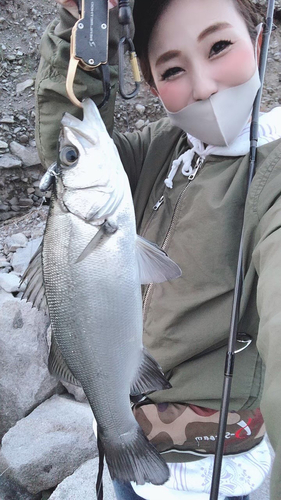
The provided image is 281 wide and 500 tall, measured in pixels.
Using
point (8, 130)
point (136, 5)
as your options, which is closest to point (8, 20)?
point (8, 130)

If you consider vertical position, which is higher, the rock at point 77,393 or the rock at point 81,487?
the rock at point 81,487

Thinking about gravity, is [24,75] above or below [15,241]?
above

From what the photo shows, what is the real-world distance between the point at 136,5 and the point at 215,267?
96 cm

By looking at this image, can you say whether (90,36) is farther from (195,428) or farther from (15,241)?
(15,241)

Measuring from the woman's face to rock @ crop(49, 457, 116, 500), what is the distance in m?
2.28

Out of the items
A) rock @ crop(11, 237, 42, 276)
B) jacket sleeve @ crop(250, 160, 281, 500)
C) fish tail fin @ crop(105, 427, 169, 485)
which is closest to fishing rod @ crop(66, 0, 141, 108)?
jacket sleeve @ crop(250, 160, 281, 500)

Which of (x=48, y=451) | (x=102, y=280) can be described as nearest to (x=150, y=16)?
(x=102, y=280)

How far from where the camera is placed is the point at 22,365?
3.85 metres

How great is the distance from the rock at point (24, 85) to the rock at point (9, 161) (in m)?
1.14

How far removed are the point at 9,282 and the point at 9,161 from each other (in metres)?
2.62

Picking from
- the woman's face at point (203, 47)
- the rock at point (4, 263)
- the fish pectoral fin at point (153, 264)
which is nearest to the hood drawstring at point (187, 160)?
the woman's face at point (203, 47)

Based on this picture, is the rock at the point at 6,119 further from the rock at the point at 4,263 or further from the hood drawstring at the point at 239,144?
the hood drawstring at the point at 239,144

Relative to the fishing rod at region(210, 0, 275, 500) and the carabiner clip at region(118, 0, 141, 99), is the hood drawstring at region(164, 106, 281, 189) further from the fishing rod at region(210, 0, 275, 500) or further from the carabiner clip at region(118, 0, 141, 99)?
the carabiner clip at region(118, 0, 141, 99)

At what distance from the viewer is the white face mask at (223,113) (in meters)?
1.38
